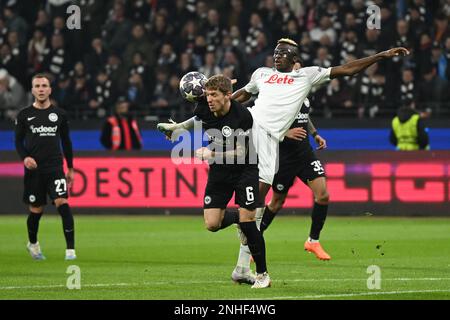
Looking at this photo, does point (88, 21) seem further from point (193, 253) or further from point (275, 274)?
point (275, 274)

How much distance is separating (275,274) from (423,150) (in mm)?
9050

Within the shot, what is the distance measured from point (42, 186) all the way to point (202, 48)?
965 cm

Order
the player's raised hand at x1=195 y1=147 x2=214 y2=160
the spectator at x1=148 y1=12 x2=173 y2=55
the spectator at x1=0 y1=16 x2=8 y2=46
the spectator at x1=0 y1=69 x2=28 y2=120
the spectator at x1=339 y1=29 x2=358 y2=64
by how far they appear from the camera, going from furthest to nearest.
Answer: the spectator at x1=0 y1=16 x2=8 y2=46
the spectator at x1=148 y1=12 x2=173 y2=55
the spectator at x1=0 y1=69 x2=28 y2=120
the spectator at x1=339 y1=29 x2=358 y2=64
the player's raised hand at x1=195 y1=147 x2=214 y2=160

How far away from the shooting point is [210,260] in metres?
14.3

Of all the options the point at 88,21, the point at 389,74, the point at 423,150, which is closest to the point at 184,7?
the point at 88,21

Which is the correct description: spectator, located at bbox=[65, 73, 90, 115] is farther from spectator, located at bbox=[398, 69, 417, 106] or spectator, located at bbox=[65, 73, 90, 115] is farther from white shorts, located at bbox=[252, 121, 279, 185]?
white shorts, located at bbox=[252, 121, 279, 185]

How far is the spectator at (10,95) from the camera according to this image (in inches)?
954

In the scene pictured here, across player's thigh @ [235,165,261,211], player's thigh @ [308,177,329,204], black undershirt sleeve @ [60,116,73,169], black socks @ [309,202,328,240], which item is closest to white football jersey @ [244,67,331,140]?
player's thigh @ [308,177,329,204]

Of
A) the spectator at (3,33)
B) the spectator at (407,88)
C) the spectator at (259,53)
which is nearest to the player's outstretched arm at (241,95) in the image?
the spectator at (407,88)

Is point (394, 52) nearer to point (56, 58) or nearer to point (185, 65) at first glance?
point (185, 65)

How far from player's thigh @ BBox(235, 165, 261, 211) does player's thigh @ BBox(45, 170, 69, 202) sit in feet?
13.6

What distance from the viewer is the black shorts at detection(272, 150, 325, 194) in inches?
571

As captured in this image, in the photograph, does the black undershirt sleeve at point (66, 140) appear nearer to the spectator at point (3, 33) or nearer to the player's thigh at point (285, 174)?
the player's thigh at point (285, 174)

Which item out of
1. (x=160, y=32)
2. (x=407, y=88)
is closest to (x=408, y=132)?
(x=407, y=88)
